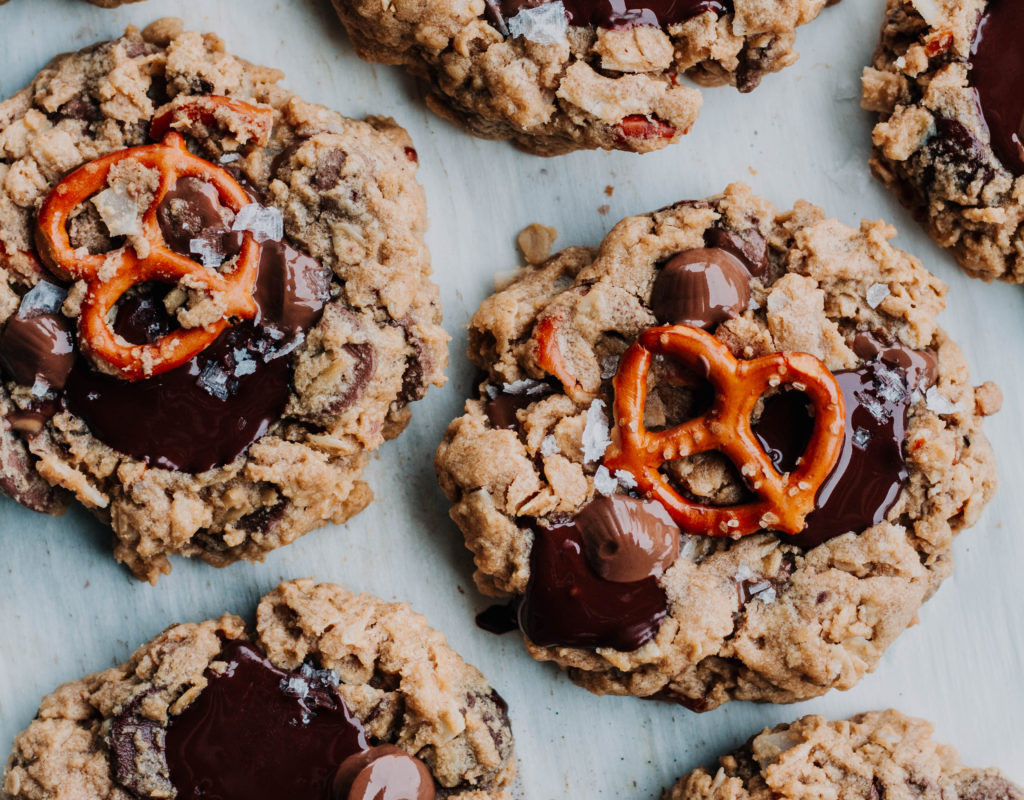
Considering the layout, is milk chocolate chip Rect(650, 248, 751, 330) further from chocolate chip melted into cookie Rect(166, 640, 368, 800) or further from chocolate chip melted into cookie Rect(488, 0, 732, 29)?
chocolate chip melted into cookie Rect(166, 640, 368, 800)

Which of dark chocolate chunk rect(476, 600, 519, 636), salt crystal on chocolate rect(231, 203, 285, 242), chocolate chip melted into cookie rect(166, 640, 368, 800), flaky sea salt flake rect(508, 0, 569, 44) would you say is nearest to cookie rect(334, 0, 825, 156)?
flaky sea salt flake rect(508, 0, 569, 44)

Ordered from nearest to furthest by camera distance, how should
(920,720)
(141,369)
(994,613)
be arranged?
(141,369) → (920,720) → (994,613)

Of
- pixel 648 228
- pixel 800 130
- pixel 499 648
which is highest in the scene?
pixel 800 130

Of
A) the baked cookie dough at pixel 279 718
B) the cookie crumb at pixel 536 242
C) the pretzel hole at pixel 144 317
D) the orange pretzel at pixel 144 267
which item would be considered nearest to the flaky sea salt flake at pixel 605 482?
the baked cookie dough at pixel 279 718

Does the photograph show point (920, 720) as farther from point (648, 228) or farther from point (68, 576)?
point (68, 576)

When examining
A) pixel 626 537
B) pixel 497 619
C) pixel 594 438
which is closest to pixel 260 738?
pixel 497 619

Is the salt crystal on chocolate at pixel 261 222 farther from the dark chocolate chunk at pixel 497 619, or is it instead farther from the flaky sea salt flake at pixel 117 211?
the dark chocolate chunk at pixel 497 619

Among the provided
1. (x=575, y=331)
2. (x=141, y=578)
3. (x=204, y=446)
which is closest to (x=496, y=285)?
(x=575, y=331)
